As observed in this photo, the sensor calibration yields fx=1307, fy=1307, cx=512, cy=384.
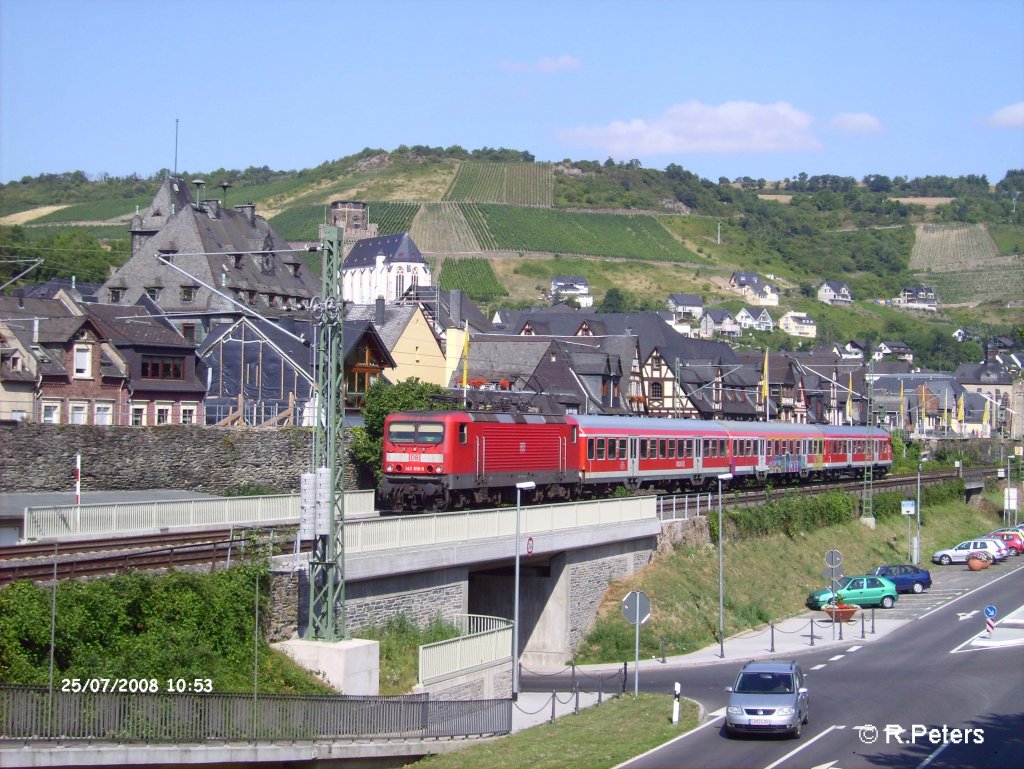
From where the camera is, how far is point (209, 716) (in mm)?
20656

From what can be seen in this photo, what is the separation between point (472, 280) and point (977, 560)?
135 m

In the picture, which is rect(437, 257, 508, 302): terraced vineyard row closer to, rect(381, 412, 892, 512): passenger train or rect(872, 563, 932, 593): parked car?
rect(381, 412, 892, 512): passenger train

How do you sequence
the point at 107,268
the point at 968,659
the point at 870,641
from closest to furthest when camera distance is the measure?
the point at 968,659 < the point at 870,641 < the point at 107,268

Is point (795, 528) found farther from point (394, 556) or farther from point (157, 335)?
point (394, 556)

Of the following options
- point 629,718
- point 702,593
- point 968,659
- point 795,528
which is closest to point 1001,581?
point 795,528

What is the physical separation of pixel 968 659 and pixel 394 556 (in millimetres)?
16104

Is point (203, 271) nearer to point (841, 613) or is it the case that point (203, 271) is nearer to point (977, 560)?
point (841, 613)

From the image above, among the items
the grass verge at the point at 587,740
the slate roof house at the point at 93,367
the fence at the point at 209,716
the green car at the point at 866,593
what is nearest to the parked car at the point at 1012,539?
the green car at the point at 866,593

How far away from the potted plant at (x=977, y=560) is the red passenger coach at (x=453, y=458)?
25.7m

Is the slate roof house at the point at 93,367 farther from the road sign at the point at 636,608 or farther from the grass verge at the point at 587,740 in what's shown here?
the grass verge at the point at 587,740

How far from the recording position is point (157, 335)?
53.1 metres

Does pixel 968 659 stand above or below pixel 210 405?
below

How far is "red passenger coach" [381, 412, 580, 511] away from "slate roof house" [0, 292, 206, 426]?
517 inches

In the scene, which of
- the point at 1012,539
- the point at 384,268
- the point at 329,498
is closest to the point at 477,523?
the point at 329,498
